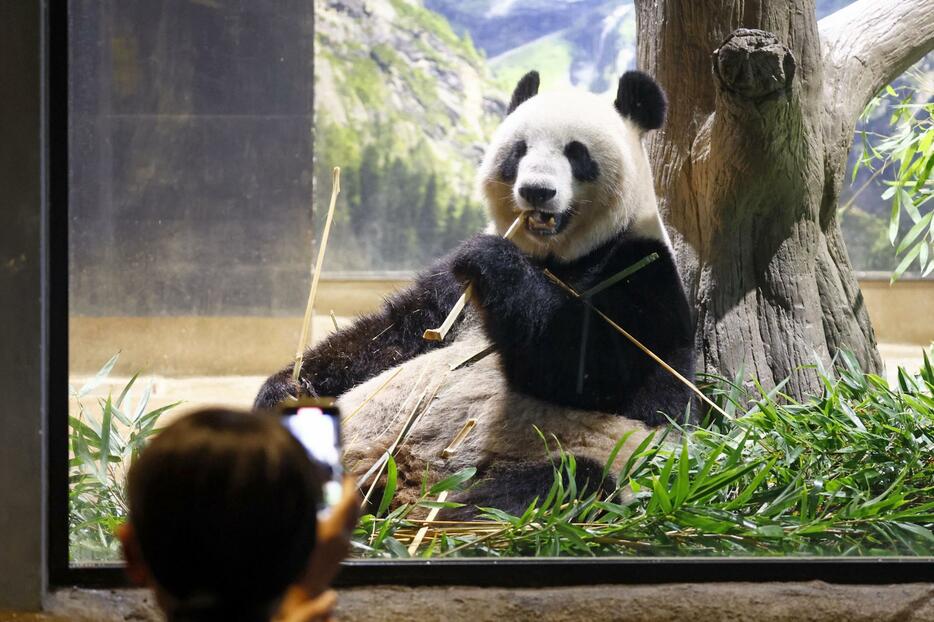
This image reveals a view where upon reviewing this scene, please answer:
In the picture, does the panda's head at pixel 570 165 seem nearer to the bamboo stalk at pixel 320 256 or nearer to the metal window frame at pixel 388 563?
the bamboo stalk at pixel 320 256

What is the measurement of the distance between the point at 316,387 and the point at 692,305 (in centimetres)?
129

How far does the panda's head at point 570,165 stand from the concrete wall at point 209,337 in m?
0.43

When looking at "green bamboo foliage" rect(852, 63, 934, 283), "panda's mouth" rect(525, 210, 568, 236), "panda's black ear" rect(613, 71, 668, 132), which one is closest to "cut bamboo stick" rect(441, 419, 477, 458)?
Result: "panda's mouth" rect(525, 210, 568, 236)

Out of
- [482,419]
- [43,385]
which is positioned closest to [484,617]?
[482,419]

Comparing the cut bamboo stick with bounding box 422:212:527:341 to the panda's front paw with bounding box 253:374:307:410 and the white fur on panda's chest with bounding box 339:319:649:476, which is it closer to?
the white fur on panda's chest with bounding box 339:319:649:476

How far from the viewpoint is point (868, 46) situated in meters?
3.31

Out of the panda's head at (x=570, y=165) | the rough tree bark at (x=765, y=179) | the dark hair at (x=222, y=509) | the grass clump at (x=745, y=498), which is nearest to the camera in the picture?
the dark hair at (x=222, y=509)

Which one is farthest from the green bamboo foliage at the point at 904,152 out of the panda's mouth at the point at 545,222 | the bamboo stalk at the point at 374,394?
the bamboo stalk at the point at 374,394

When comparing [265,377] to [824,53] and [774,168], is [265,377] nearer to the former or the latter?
[774,168]

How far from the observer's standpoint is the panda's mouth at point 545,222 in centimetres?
253

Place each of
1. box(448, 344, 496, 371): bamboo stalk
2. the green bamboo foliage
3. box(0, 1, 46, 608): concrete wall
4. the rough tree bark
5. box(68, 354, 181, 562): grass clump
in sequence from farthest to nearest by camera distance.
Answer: the green bamboo foliage < the rough tree bark < box(448, 344, 496, 371): bamboo stalk < box(68, 354, 181, 562): grass clump < box(0, 1, 46, 608): concrete wall

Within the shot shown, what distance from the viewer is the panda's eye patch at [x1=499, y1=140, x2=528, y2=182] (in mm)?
2541

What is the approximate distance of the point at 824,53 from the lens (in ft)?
10.6

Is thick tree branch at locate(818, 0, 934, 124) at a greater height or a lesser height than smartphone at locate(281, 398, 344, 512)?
greater
